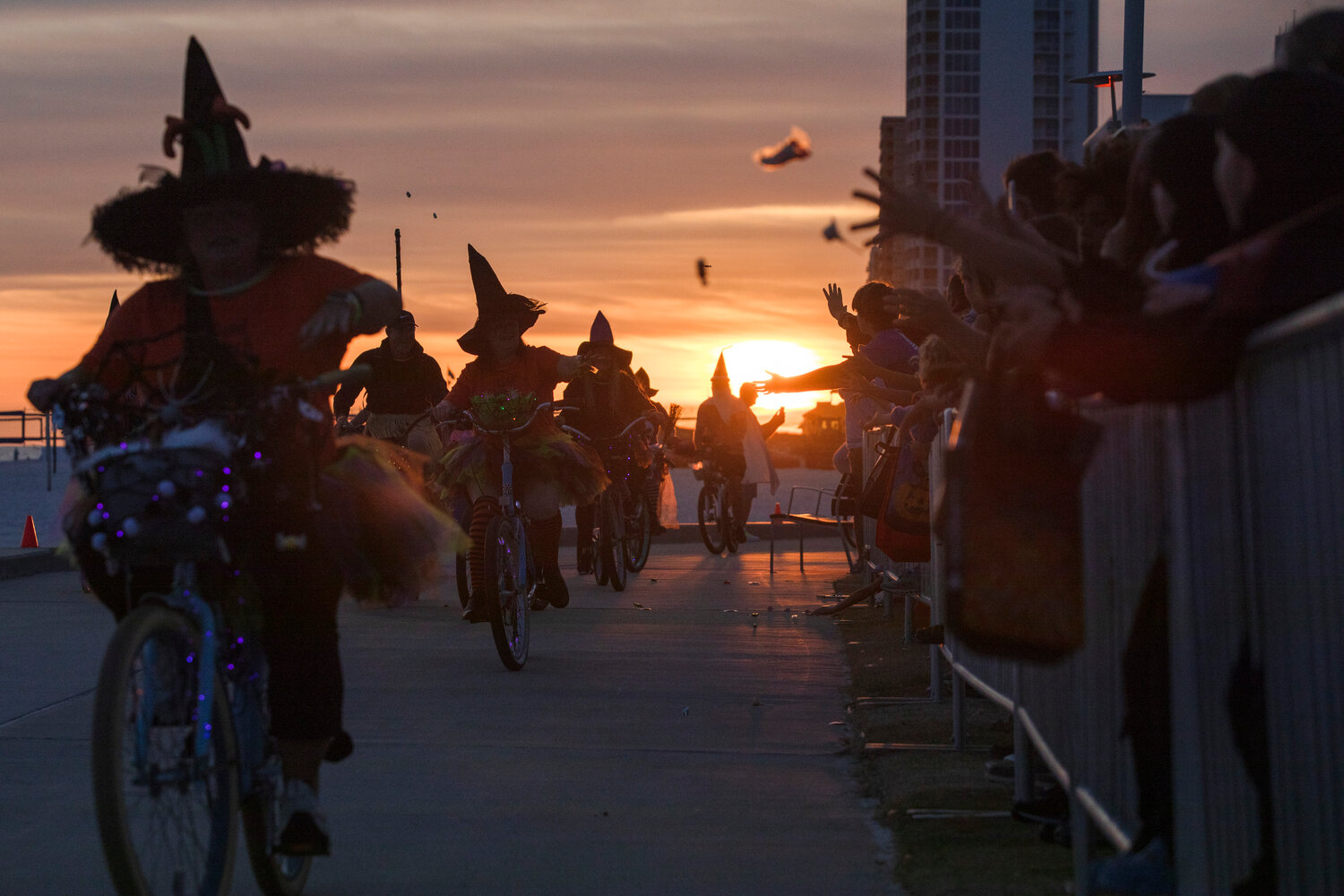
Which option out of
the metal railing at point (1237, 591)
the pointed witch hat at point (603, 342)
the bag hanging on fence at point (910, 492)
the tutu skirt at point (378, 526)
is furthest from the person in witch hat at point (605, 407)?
the metal railing at point (1237, 591)

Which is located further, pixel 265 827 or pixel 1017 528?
pixel 265 827

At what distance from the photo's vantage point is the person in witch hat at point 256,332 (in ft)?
12.9

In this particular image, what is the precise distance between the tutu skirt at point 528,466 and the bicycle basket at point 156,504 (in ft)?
18.5

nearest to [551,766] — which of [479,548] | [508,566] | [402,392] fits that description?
[508,566]

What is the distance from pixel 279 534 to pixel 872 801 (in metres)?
2.43

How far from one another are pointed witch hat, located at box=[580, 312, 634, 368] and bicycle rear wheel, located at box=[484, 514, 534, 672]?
5430mm

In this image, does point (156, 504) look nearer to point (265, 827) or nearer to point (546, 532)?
point (265, 827)

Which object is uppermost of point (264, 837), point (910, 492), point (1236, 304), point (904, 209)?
point (904, 209)

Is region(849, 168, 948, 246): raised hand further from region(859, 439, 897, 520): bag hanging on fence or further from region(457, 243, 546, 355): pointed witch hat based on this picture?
region(457, 243, 546, 355): pointed witch hat

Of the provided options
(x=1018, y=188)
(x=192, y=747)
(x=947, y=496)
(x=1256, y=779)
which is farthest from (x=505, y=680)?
(x=1256, y=779)

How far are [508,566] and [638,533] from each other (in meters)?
6.85

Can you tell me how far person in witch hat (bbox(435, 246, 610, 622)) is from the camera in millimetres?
9305

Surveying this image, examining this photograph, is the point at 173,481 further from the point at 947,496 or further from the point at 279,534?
the point at 947,496

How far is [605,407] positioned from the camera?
14.1 metres
